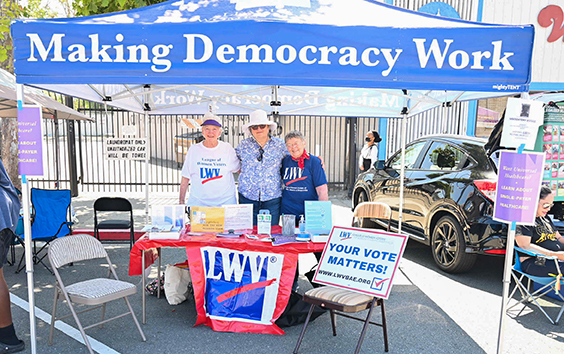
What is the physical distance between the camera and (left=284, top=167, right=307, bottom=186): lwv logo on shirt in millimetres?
4094

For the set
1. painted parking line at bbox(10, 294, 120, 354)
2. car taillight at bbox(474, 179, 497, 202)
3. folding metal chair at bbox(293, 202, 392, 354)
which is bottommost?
painted parking line at bbox(10, 294, 120, 354)

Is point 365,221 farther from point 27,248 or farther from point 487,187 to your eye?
point 27,248

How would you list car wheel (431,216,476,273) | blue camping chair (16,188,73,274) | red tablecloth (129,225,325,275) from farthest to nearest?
blue camping chair (16,188,73,274) → car wheel (431,216,476,273) → red tablecloth (129,225,325,275)

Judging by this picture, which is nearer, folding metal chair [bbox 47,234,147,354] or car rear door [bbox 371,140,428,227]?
folding metal chair [bbox 47,234,147,354]

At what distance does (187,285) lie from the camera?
4.21 metres

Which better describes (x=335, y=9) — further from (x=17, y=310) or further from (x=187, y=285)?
(x=17, y=310)

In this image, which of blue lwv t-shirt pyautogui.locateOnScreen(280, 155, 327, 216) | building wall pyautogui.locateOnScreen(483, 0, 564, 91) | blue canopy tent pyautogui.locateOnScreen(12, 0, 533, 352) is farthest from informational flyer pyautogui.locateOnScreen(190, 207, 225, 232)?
building wall pyautogui.locateOnScreen(483, 0, 564, 91)

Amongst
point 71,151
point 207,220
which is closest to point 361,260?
point 207,220

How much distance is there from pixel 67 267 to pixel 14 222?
7.22 ft

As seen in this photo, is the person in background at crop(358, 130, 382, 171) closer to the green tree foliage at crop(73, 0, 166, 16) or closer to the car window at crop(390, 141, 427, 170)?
the car window at crop(390, 141, 427, 170)

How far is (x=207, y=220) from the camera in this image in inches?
150

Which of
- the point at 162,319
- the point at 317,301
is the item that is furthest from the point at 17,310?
the point at 317,301

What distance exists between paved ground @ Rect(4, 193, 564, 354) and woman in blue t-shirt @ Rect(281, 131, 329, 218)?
116 cm

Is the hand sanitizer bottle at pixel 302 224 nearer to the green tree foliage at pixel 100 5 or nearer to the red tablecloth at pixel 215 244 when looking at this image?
the red tablecloth at pixel 215 244
